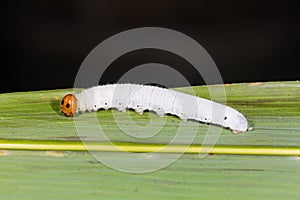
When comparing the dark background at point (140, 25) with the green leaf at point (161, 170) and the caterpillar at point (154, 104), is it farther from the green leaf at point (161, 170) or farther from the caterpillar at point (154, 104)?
the green leaf at point (161, 170)

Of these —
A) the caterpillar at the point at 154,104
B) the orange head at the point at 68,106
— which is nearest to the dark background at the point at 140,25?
the caterpillar at the point at 154,104

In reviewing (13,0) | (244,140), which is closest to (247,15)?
(13,0)

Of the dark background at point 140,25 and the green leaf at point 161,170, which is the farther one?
the dark background at point 140,25

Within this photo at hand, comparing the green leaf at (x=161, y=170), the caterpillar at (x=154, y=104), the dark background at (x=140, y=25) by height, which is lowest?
the green leaf at (x=161, y=170)

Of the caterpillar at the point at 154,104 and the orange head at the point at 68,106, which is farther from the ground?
the caterpillar at the point at 154,104

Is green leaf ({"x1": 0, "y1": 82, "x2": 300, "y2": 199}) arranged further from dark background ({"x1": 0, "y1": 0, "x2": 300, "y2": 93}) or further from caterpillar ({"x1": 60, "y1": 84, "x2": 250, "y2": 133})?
dark background ({"x1": 0, "y1": 0, "x2": 300, "y2": 93})

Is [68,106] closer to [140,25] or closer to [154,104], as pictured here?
[154,104]

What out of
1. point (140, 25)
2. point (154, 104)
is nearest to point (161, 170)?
point (154, 104)
